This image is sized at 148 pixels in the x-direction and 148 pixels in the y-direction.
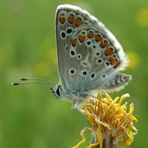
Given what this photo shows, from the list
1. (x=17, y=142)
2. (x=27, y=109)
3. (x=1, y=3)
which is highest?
(x=1, y=3)

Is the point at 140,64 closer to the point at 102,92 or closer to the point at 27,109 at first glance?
the point at 27,109

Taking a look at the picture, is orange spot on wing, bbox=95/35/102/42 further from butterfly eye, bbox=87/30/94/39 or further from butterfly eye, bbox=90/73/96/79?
butterfly eye, bbox=90/73/96/79

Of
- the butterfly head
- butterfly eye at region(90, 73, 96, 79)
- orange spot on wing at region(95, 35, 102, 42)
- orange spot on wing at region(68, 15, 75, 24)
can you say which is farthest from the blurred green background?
orange spot on wing at region(68, 15, 75, 24)

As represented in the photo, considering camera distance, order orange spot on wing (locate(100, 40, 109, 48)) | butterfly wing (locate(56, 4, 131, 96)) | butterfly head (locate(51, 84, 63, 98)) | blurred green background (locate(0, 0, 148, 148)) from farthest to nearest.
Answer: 1. blurred green background (locate(0, 0, 148, 148))
2. orange spot on wing (locate(100, 40, 109, 48))
3. butterfly wing (locate(56, 4, 131, 96))
4. butterfly head (locate(51, 84, 63, 98))

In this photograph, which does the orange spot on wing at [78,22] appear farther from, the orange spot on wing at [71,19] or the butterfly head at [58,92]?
the butterfly head at [58,92]

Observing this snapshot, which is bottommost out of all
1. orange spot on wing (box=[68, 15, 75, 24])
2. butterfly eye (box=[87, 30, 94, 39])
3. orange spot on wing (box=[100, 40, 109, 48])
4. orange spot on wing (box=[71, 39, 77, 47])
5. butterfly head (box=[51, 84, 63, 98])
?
butterfly head (box=[51, 84, 63, 98])

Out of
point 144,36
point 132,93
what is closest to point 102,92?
point 132,93

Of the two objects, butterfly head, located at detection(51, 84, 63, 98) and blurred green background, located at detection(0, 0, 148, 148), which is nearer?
butterfly head, located at detection(51, 84, 63, 98)
